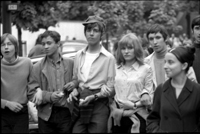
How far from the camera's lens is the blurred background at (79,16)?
49.6 ft

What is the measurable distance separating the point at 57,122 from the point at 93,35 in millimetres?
1254

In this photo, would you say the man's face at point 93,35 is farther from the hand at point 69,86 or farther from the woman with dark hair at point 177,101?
the woman with dark hair at point 177,101

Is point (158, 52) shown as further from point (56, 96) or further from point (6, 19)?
point (6, 19)

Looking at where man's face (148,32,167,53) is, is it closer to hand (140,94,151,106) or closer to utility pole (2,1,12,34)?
hand (140,94,151,106)

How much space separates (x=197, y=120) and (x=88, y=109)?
1.58 m

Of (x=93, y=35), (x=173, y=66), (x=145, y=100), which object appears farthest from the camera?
(x=93, y=35)

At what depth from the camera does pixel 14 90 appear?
5.00m

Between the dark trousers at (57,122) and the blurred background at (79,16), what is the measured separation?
27.1 ft

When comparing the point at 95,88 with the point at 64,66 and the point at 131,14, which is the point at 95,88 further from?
the point at 131,14

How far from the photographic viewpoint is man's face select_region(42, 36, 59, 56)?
17.3ft

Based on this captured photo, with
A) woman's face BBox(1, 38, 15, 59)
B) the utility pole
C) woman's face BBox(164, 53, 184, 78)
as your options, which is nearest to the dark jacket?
woman's face BBox(164, 53, 184, 78)

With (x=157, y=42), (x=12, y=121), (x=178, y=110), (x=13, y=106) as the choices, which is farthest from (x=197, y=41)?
(x=12, y=121)

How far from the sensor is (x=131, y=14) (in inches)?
1233

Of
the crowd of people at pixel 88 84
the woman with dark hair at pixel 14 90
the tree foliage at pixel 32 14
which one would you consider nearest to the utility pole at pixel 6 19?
the tree foliage at pixel 32 14
